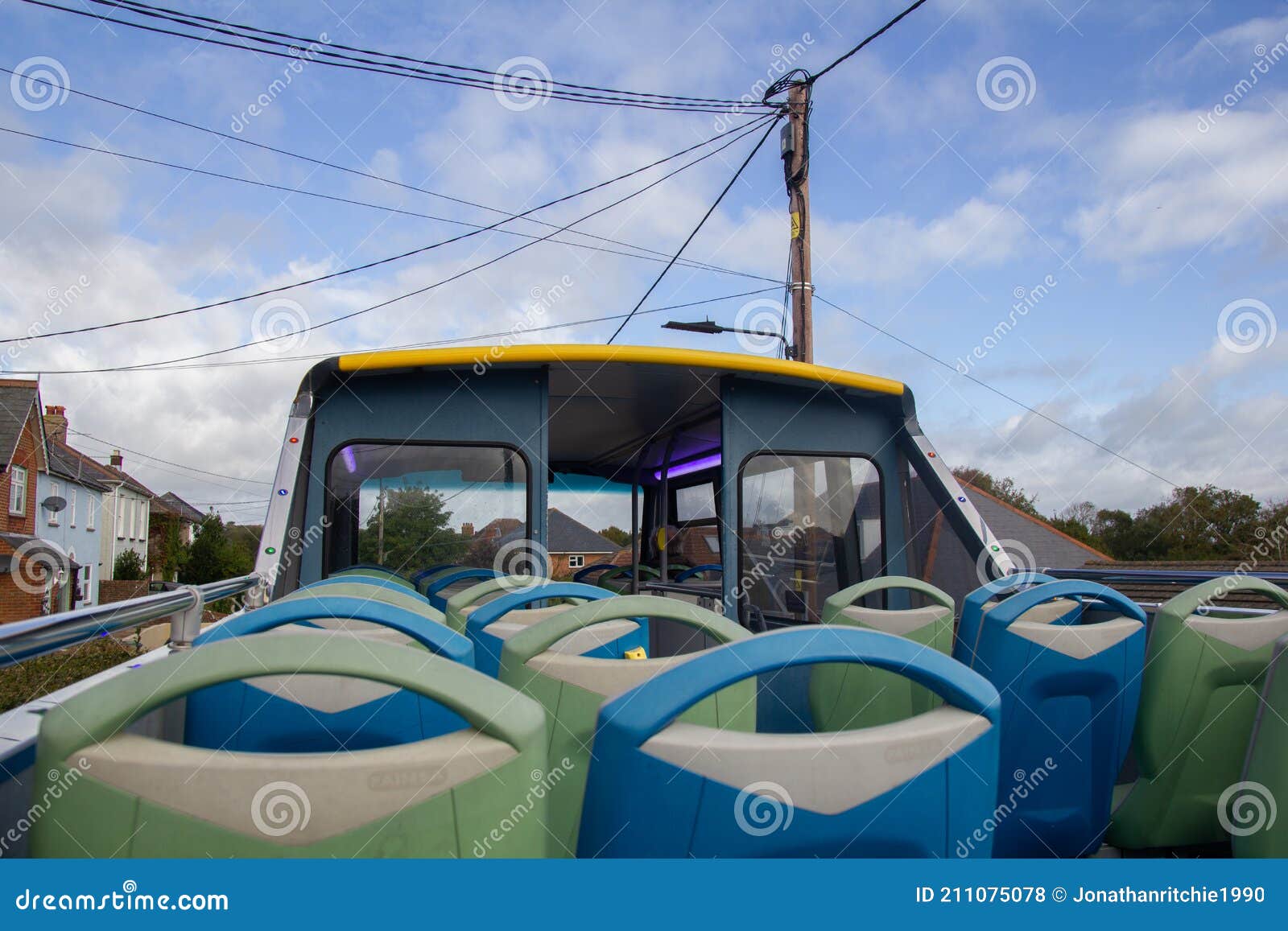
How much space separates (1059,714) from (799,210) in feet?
34.1

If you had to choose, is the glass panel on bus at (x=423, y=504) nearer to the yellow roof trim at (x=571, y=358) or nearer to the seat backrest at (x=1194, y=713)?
the yellow roof trim at (x=571, y=358)

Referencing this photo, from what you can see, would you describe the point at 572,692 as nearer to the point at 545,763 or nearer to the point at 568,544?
the point at 545,763

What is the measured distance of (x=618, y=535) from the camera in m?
8.98

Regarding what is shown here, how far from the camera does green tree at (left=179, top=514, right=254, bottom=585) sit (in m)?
49.8

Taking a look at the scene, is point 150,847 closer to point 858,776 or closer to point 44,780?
point 44,780

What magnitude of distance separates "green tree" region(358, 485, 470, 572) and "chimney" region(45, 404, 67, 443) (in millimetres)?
42779

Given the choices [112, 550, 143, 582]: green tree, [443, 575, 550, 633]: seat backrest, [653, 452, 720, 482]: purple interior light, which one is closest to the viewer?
[443, 575, 550, 633]: seat backrest

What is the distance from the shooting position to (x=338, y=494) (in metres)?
5.01

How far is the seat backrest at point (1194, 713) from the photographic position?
2801 mm
